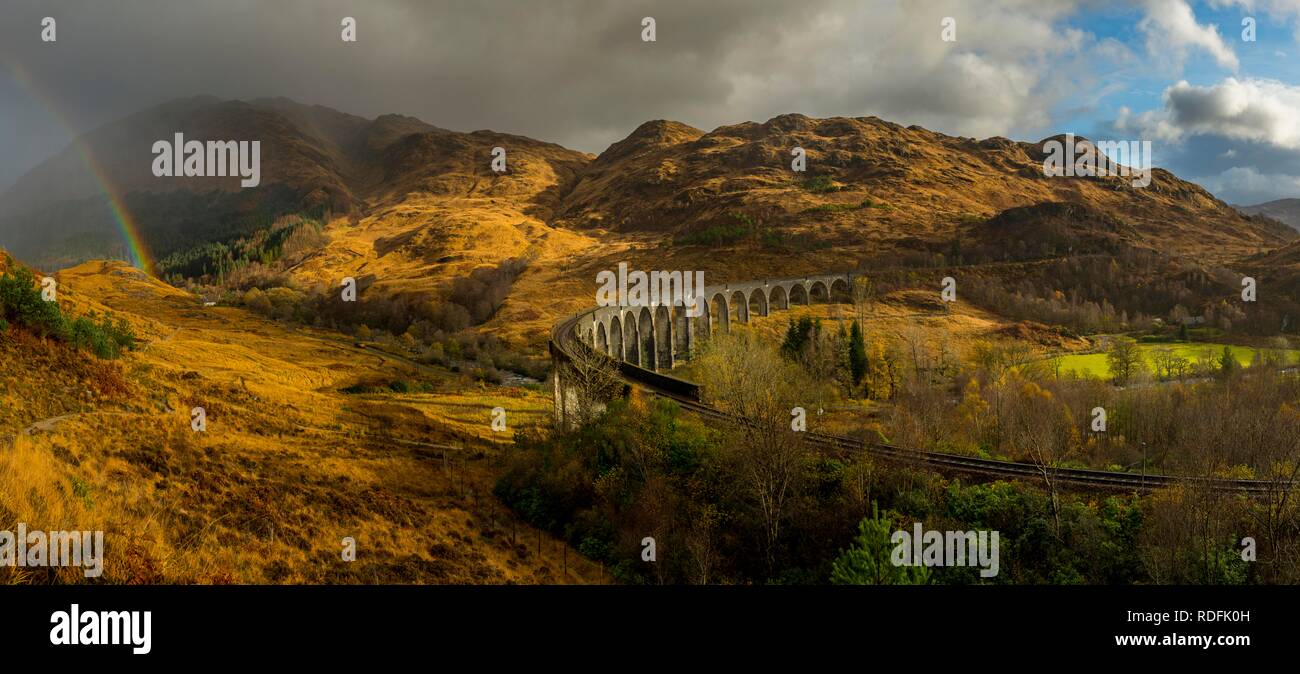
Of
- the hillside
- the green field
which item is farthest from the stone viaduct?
the green field

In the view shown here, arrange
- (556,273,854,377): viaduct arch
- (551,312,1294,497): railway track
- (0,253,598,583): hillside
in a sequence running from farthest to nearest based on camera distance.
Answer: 1. (556,273,854,377): viaduct arch
2. (551,312,1294,497): railway track
3. (0,253,598,583): hillside

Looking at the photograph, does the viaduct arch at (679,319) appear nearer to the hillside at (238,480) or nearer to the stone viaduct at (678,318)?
the stone viaduct at (678,318)

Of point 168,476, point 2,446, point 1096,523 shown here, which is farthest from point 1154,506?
point 2,446

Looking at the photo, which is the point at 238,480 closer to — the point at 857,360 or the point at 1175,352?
the point at 857,360

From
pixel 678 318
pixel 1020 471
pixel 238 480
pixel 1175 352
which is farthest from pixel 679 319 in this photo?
pixel 238 480

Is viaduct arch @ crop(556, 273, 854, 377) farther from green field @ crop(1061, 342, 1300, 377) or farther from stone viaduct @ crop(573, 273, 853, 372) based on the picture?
green field @ crop(1061, 342, 1300, 377)

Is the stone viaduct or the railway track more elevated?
the stone viaduct

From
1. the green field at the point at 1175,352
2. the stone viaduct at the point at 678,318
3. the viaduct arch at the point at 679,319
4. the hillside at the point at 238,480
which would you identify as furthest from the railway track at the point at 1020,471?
the green field at the point at 1175,352

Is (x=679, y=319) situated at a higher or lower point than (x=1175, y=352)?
higher

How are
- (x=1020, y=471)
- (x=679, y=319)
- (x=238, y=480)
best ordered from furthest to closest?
(x=679, y=319) → (x=1020, y=471) → (x=238, y=480)
